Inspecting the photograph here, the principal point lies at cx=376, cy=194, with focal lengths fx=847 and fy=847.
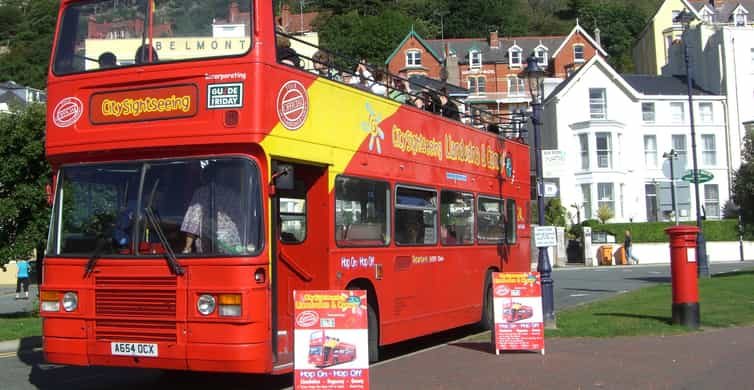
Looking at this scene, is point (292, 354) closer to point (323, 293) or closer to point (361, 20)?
point (323, 293)

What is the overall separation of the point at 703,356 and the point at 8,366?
10.3 m

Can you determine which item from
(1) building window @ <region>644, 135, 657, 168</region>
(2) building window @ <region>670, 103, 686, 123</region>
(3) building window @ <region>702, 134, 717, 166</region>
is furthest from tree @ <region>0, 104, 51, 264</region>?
(3) building window @ <region>702, 134, 717, 166</region>

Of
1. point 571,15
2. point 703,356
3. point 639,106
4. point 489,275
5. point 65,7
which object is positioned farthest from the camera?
point 571,15

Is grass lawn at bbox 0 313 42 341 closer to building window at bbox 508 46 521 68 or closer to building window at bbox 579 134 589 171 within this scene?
building window at bbox 579 134 589 171

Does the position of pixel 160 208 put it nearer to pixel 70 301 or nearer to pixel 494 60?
pixel 70 301

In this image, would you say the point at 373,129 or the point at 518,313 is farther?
the point at 518,313

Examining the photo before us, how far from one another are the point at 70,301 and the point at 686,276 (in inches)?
407

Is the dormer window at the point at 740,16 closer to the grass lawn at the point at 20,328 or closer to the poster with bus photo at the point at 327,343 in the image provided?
the grass lawn at the point at 20,328

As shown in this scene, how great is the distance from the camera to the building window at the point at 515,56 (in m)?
88.1

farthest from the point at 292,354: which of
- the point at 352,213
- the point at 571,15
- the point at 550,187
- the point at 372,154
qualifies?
the point at 571,15

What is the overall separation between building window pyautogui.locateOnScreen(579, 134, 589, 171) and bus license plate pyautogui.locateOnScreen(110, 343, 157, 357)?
51.7 metres

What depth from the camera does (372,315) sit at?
444 inches

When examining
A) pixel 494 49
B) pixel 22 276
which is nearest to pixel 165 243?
pixel 22 276

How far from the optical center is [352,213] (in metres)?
11.0
